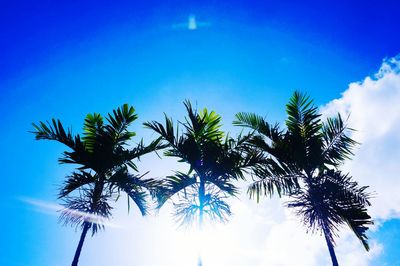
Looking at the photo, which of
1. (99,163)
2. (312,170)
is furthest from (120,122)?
(312,170)

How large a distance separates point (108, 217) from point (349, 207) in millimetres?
6759

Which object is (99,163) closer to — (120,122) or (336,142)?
(120,122)

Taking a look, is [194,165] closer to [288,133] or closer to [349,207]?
[288,133]

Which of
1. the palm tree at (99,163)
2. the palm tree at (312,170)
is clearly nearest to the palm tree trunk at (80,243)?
the palm tree at (99,163)

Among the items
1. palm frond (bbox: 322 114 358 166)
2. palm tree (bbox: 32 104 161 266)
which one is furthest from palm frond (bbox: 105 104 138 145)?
palm frond (bbox: 322 114 358 166)

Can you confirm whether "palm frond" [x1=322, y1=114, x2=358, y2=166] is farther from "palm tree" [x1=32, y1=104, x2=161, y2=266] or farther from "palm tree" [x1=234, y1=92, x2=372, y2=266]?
"palm tree" [x1=32, y1=104, x2=161, y2=266]

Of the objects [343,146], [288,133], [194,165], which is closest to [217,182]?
[194,165]

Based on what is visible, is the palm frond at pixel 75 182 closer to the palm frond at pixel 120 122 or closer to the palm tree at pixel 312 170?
the palm frond at pixel 120 122

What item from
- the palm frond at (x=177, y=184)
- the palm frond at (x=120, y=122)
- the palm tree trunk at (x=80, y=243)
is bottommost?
the palm tree trunk at (x=80, y=243)

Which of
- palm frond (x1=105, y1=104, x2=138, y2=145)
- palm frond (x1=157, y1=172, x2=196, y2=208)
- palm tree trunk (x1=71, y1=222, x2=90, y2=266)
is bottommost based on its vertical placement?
palm tree trunk (x1=71, y1=222, x2=90, y2=266)

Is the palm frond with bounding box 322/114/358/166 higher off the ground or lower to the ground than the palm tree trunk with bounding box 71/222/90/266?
higher

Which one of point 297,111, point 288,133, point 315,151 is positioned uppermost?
point 297,111

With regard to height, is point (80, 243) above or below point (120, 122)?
below

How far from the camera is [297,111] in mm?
8750
